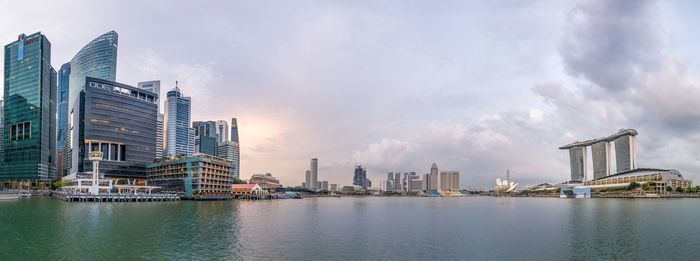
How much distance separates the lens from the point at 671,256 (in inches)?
2012

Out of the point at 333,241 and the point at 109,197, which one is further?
the point at 109,197

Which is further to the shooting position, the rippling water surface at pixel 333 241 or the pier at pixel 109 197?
the pier at pixel 109 197

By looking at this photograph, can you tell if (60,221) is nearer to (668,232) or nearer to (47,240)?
(47,240)

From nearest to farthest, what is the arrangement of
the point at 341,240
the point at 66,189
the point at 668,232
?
the point at 341,240 → the point at 668,232 → the point at 66,189

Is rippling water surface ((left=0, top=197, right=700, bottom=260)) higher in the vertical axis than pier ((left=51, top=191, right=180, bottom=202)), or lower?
higher

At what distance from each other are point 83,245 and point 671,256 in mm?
69782

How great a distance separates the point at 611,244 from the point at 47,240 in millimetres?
74636

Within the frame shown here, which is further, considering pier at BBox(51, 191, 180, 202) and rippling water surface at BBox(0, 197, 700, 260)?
pier at BBox(51, 191, 180, 202)

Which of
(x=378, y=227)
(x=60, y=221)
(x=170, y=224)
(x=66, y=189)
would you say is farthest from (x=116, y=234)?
(x=66, y=189)

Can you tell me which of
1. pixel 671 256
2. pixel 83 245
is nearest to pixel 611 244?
pixel 671 256

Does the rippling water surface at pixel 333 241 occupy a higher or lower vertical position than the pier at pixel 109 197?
higher

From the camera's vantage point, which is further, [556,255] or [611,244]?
[611,244]

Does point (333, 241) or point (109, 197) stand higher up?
point (333, 241)

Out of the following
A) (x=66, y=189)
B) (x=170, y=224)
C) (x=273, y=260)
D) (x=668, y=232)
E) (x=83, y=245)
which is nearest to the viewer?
(x=273, y=260)
